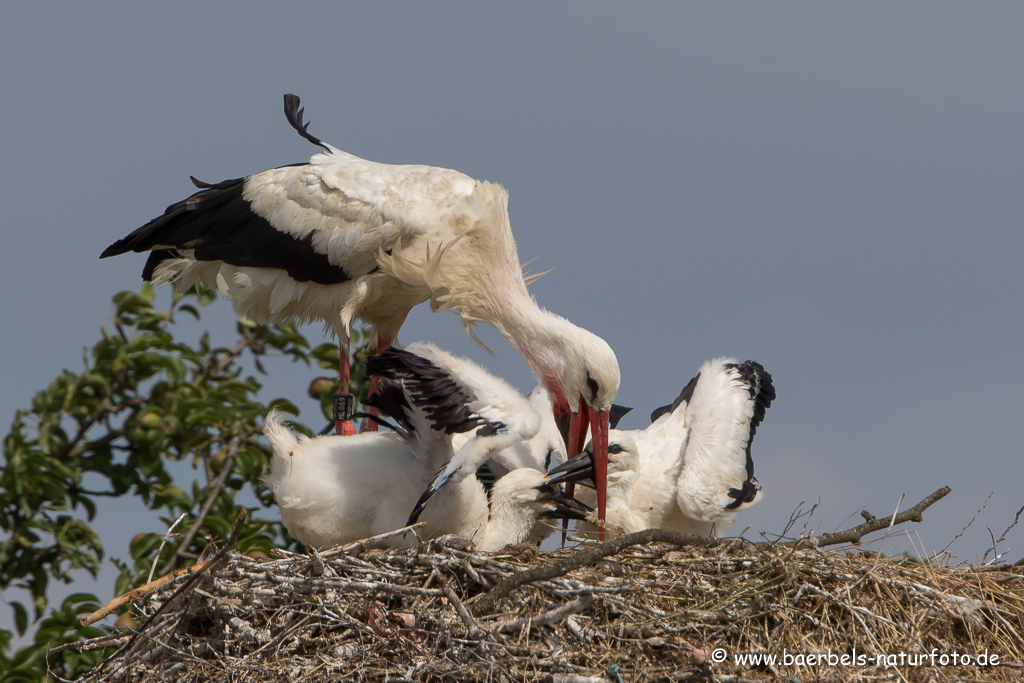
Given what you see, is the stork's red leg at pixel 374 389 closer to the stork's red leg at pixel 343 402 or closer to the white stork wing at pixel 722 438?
the stork's red leg at pixel 343 402

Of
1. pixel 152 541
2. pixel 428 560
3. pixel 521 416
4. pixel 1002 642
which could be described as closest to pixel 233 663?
pixel 428 560

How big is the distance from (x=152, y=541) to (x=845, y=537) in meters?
3.57

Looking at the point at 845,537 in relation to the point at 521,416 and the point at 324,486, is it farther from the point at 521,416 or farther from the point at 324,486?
the point at 324,486

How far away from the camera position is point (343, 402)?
5734mm

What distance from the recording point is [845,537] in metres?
3.83

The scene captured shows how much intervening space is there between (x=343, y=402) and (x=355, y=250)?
33.4 inches

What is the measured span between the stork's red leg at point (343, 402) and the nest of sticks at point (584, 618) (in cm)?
169

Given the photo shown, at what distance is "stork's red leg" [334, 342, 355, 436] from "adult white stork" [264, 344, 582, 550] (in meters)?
0.94

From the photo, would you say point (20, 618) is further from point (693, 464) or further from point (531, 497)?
point (693, 464)

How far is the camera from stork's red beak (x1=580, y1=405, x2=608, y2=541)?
471cm

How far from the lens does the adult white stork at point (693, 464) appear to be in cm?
507

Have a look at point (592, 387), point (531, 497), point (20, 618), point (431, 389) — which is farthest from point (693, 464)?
point (20, 618)

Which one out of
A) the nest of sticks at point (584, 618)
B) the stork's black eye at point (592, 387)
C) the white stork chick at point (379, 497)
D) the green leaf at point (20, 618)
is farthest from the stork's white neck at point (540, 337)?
the green leaf at point (20, 618)

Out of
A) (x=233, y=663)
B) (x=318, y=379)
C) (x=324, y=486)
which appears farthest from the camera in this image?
(x=318, y=379)
